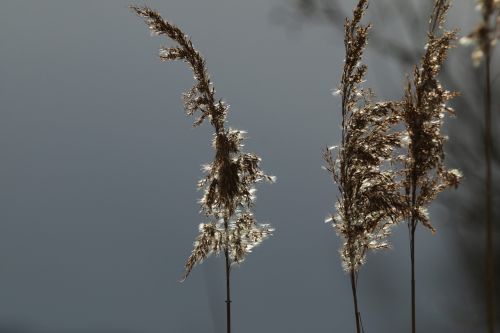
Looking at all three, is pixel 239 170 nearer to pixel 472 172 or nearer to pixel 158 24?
pixel 158 24

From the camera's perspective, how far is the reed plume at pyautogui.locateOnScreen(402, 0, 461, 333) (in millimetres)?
4520

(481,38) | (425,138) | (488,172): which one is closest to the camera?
(481,38)

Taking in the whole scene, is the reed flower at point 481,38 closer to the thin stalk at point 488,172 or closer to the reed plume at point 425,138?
the thin stalk at point 488,172

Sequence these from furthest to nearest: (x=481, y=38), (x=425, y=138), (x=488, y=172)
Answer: (x=425, y=138)
(x=488, y=172)
(x=481, y=38)

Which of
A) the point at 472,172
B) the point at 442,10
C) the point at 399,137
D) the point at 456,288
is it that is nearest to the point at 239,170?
the point at 399,137

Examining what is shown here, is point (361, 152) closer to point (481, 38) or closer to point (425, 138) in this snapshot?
point (425, 138)

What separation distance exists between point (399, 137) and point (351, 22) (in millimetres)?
882

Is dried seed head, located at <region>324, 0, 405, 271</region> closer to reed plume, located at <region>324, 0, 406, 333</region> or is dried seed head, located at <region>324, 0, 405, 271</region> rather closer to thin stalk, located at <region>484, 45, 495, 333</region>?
reed plume, located at <region>324, 0, 406, 333</region>

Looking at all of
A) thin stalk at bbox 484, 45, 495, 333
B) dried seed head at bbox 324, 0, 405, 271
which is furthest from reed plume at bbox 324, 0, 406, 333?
thin stalk at bbox 484, 45, 495, 333

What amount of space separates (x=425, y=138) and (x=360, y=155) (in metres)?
0.47

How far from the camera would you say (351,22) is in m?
4.82

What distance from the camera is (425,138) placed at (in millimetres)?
4496

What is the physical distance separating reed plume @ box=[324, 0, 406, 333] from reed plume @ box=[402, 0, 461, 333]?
0.42 feet

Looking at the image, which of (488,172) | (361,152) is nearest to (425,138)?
(361,152)
